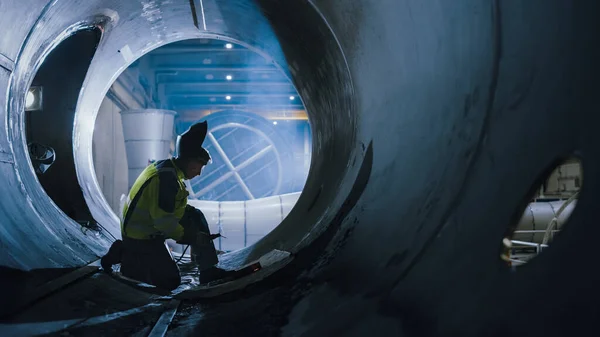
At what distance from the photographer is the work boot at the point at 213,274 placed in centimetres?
435

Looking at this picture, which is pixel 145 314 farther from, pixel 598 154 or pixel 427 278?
pixel 598 154

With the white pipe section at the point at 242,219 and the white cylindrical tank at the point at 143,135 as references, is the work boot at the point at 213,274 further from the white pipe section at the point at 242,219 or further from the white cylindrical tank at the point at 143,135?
the white cylindrical tank at the point at 143,135

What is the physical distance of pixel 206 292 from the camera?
3.65m

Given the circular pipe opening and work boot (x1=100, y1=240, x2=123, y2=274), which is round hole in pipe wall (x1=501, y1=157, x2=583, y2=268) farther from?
work boot (x1=100, y1=240, x2=123, y2=274)

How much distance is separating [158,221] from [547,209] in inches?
212

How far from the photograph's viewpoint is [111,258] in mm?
4230

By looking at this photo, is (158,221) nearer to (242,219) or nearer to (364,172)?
(364,172)

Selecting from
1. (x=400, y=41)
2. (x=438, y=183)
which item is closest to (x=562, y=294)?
(x=438, y=183)

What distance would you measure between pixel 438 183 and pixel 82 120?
509cm

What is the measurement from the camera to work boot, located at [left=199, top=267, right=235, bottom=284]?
14.3ft

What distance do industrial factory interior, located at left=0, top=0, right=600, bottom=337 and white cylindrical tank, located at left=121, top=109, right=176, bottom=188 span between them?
3.81m

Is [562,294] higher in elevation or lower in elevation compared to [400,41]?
lower

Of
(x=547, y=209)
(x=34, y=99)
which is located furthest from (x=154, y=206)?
(x=547, y=209)

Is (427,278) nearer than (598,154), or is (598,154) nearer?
(598,154)
